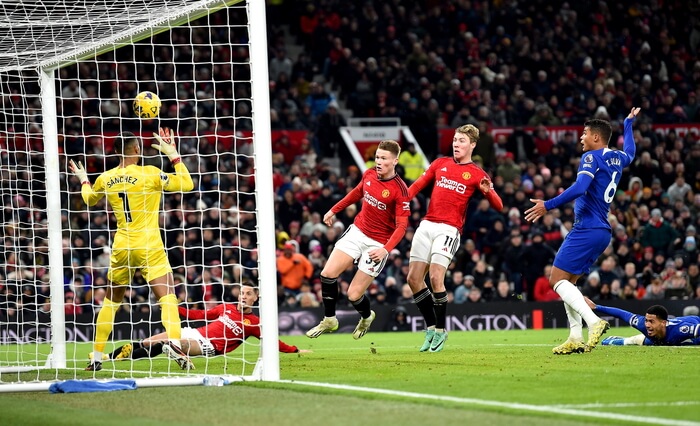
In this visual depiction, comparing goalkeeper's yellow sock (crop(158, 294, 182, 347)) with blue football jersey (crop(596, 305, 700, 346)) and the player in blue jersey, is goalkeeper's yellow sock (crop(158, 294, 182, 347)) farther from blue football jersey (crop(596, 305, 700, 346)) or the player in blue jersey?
blue football jersey (crop(596, 305, 700, 346))

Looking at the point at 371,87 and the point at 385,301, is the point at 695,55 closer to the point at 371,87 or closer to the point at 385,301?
the point at 371,87

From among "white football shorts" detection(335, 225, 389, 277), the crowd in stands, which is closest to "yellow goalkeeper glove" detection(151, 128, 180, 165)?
"white football shorts" detection(335, 225, 389, 277)

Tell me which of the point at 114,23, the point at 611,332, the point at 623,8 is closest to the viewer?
the point at 114,23

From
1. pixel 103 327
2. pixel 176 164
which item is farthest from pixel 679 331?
pixel 103 327

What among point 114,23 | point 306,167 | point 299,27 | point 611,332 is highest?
point 299,27

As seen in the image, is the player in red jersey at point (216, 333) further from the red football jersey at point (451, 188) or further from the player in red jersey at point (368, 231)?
the red football jersey at point (451, 188)

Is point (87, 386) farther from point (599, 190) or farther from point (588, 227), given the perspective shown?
point (599, 190)

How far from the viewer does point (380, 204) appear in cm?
1221

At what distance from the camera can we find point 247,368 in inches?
413

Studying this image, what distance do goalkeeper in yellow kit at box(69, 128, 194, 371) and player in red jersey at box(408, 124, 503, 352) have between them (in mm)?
3016

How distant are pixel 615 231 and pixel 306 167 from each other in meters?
7.00

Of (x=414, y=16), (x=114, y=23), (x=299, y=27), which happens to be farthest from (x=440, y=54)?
(x=114, y=23)

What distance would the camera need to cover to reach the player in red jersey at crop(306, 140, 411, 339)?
1199cm

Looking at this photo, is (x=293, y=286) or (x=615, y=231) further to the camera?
(x=615, y=231)
